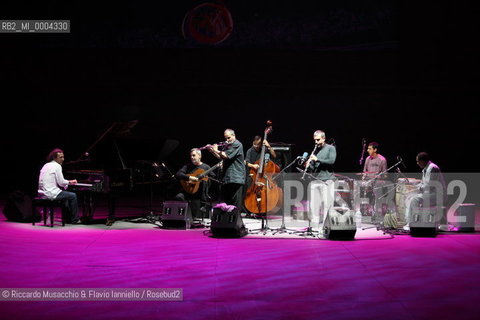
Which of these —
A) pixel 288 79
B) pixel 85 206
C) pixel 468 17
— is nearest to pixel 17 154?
pixel 85 206

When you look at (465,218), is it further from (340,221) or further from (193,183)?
(193,183)

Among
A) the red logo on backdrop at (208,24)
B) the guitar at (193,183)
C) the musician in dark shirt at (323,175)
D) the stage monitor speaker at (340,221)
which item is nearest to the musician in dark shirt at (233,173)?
the guitar at (193,183)

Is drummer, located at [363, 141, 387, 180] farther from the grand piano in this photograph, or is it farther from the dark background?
the grand piano

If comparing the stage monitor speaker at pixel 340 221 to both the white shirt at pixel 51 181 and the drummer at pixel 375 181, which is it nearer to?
the drummer at pixel 375 181

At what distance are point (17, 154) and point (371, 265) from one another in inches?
371

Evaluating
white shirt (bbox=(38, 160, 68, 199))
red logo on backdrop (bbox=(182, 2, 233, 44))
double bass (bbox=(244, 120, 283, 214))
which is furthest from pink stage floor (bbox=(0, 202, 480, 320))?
red logo on backdrop (bbox=(182, 2, 233, 44))

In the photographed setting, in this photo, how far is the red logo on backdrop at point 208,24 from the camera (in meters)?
11.8

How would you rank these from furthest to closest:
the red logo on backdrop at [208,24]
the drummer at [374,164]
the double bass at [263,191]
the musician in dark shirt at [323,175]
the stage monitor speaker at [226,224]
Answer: the red logo on backdrop at [208,24] → the drummer at [374,164] → the double bass at [263,191] → the musician in dark shirt at [323,175] → the stage monitor speaker at [226,224]

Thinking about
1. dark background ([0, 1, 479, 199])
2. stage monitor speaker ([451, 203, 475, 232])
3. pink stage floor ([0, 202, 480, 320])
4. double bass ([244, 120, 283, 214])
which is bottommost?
pink stage floor ([0, 202, 480, 320])

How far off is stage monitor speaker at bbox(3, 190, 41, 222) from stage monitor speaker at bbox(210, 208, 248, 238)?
3.22 meters

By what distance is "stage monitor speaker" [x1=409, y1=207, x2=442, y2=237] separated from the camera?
25.0ft

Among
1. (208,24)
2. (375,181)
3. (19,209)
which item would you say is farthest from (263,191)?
(208,24)

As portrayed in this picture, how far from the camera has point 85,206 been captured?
883cm

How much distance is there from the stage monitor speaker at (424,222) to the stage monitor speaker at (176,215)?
3218 mm
